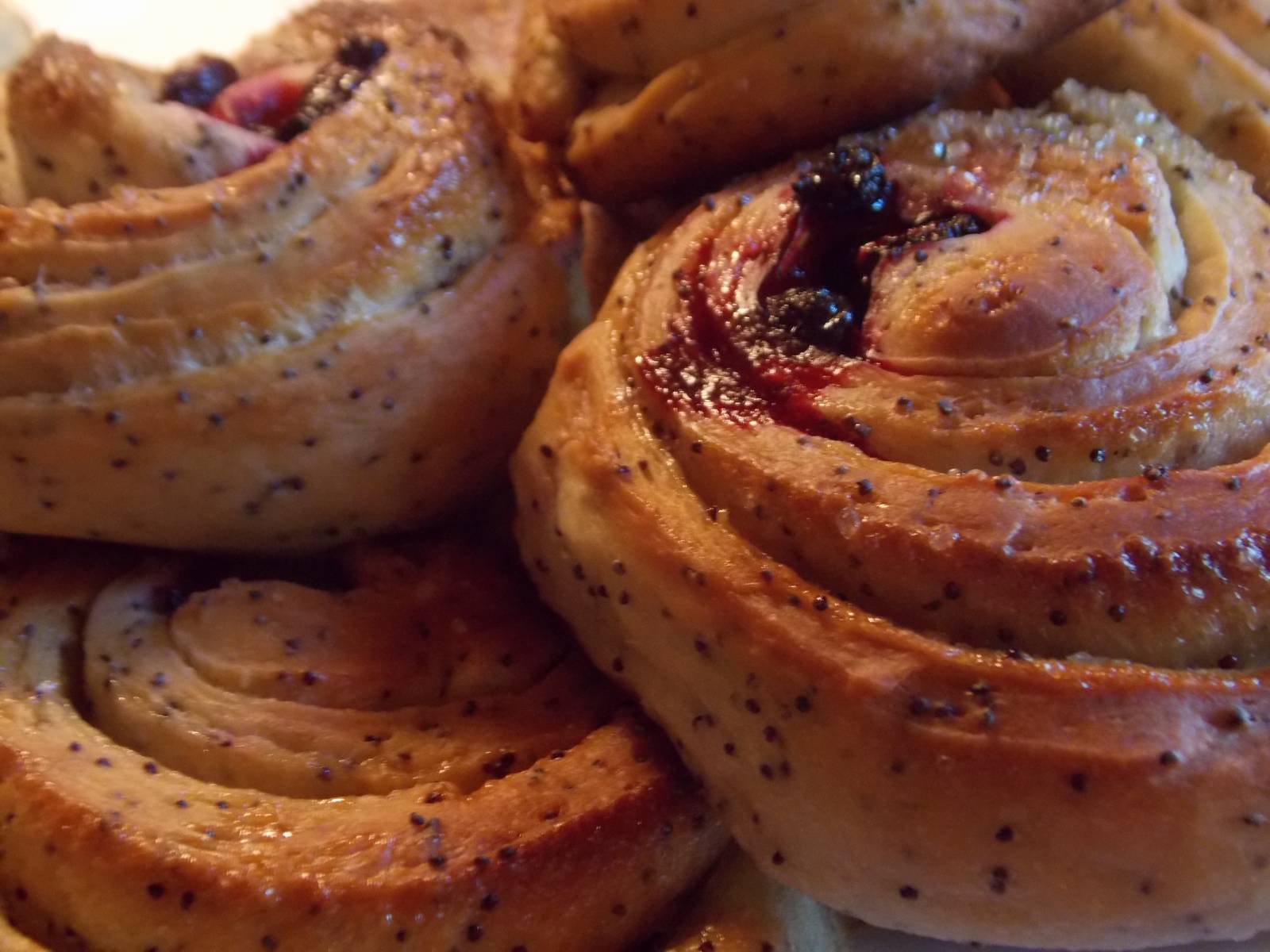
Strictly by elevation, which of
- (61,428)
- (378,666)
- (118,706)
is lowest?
(378,666)

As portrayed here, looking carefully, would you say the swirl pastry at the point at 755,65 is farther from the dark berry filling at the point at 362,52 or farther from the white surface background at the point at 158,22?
the white surface background at the point at 158,22

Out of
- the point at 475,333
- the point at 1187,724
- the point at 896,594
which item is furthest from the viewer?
the point at 475,333

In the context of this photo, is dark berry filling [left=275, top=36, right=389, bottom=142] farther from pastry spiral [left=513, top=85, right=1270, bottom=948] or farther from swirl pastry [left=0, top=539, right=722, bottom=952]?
swirl pastry [left=0, top=539, right=722, bottom=952]

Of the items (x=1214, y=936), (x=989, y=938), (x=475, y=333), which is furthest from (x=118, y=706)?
(x=1214, y=936)

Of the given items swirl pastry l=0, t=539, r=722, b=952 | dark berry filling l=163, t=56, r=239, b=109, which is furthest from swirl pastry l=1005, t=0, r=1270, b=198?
dark berry filling l=163, t=56, r=239, b=109

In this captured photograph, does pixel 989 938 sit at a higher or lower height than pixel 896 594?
lower

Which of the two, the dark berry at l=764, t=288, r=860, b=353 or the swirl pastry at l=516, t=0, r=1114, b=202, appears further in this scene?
the swirl pastry at l=516, t=0, r=1114, b=202

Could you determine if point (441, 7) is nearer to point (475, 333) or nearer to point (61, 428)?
point (475, 333)
